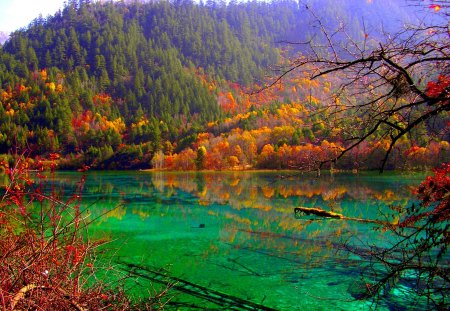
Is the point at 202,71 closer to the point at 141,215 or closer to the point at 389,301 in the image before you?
the point at 141,215

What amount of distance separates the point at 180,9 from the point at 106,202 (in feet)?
540

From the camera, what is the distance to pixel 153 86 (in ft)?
406

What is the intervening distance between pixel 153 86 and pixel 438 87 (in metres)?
124

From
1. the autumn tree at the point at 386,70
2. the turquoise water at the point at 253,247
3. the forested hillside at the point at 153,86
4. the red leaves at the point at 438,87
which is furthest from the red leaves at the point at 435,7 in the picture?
the forested hillside at the point at 153,86

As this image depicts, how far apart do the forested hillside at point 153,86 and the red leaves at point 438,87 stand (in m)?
40.8

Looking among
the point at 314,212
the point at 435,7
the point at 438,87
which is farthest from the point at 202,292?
the point at 314,212

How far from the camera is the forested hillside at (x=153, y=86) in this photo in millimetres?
78812

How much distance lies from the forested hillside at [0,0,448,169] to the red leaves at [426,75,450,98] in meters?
40.8

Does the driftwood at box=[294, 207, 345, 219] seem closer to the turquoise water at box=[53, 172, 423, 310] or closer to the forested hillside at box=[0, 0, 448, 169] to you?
the turquoise water at box=[53, 172, 423, 310]

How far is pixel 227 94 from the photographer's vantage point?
125m

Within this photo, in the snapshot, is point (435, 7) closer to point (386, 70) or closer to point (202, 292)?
point (386, 70)

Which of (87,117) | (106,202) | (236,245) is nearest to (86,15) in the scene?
(87,117)

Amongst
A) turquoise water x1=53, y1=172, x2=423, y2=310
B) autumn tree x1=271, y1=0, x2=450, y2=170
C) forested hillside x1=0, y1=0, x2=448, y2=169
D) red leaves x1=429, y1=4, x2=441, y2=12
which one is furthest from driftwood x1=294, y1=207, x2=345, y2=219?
forested hillside x1=0, y1=0, x2=448, y2=169

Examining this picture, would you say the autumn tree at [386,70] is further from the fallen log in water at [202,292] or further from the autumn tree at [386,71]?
the fallen log in water at [202,292]
